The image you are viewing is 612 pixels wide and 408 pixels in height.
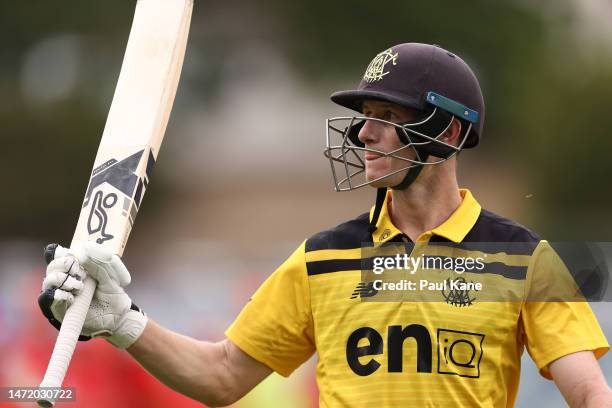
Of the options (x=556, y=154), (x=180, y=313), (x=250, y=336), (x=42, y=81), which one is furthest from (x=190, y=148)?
(x=250, y=336)

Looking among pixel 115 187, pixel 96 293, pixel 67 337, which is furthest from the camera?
pixel 115 187

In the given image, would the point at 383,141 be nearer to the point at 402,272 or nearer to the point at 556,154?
the point at 402,272

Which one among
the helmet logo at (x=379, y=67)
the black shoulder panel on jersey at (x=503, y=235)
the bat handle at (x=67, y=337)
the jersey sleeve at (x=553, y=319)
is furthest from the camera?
the helmet logo at (x=379, y=67)

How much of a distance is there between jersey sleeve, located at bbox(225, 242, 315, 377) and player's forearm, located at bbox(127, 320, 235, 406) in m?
0.10

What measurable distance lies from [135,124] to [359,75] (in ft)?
23.8

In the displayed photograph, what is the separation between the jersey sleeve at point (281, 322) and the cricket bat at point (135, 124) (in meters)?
0.42

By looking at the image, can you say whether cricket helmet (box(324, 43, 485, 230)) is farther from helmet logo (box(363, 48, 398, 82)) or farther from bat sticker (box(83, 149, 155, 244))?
bat sticker (box(83, 149, 155, 244))

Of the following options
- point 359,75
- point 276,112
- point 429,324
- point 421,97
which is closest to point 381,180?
point 421,97

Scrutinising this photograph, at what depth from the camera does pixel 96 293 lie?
9.75 ft

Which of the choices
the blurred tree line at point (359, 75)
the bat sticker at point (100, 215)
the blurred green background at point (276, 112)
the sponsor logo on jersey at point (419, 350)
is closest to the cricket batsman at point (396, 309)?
the sponsor logo on jersey at point (419, 350)

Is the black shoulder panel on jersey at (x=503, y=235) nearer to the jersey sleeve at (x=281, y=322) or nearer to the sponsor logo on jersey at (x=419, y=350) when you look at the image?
the sponsor logo on jersey at (x=419, y=350)

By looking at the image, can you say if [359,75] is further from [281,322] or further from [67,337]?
[67,337]

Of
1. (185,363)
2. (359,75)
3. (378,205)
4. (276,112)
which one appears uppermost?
(359,75)

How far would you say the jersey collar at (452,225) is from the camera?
3156 mm
